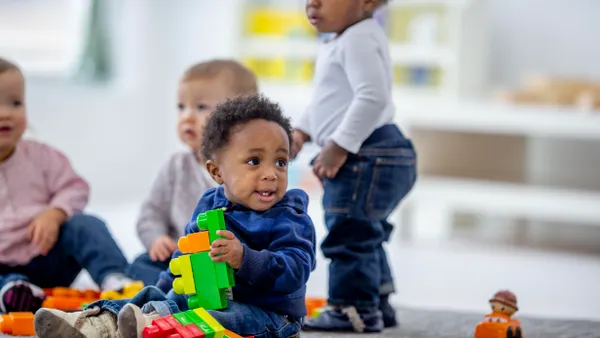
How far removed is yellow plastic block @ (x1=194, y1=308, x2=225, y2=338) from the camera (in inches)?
52.7

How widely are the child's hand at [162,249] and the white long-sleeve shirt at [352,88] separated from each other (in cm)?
35

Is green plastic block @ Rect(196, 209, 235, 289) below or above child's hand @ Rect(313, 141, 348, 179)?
below

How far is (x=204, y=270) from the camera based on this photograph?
1411mm

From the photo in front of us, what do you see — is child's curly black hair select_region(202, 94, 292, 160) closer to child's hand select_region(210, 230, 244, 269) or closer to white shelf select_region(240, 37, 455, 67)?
child's hand select_region(210, 230, 244, 269)

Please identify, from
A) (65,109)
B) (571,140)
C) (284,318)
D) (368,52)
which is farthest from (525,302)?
(65,109)

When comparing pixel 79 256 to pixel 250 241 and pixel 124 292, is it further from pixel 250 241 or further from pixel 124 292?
pixel 250 241

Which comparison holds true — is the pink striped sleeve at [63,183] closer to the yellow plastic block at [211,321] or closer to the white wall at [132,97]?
the yellow plastic block at [211,321]

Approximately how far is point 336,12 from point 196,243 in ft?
2.05

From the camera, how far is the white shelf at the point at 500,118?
11.4 feet

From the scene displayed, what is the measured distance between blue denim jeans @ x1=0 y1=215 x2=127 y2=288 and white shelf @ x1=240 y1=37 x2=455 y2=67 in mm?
2050

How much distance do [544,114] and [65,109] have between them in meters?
1.91

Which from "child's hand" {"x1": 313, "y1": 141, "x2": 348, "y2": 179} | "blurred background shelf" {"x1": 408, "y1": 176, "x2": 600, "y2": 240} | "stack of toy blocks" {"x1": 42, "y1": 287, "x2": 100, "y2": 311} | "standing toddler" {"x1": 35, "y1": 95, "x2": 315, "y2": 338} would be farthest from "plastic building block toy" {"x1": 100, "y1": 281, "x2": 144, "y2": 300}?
"blurred background shelf" {"x1": 408, "y1": 176, "x2": 600, "y2": 240}

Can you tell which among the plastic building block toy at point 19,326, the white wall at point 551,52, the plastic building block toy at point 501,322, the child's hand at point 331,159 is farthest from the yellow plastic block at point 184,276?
the white wall at point 551,52

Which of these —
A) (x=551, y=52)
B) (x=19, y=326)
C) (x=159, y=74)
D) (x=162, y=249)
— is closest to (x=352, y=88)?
(x=162, y=249)
